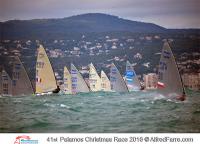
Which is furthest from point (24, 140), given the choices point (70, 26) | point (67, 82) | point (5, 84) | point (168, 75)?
point (168, 75)

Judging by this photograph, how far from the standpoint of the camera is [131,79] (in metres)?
4.77

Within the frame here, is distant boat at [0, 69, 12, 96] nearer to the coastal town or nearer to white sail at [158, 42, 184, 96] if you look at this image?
the coastal town

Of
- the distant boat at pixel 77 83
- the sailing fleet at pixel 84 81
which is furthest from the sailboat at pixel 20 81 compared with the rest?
the distant boat at pixel 77 83

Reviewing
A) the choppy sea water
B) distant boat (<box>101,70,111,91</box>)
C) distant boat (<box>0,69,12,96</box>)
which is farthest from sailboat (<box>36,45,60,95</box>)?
distant boat (<box>101,70,111,91</box>)

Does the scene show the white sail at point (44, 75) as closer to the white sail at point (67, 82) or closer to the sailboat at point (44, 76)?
the sailboat at point (44, 76)

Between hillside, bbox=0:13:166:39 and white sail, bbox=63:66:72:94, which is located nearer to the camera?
hillside, bbox=0:13:166:39

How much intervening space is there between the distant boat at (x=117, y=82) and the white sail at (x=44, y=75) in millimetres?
558

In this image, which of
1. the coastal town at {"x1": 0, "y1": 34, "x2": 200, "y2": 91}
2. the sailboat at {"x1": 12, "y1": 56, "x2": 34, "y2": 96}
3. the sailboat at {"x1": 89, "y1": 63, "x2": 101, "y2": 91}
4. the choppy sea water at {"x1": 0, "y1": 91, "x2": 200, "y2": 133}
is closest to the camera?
the choppy sea water at {"x1": 0, "y1": 91, "x2": 200, "y2": 133}

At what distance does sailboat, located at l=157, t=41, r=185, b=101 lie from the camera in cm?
461

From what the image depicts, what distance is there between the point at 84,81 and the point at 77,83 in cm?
7

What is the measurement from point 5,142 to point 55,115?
52 centimetres

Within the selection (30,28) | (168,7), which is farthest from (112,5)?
(30,28)

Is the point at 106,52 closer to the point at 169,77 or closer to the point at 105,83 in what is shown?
the point at 105,83

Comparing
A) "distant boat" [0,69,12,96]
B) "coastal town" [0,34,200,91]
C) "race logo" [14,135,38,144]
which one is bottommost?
"race logo" [14,135,38,144]
